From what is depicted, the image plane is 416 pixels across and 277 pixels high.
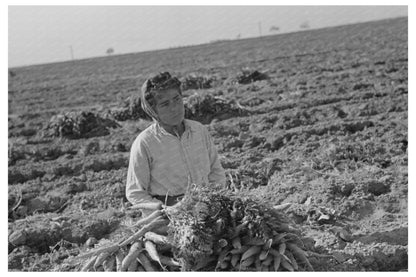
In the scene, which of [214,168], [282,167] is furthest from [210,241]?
[282,167]

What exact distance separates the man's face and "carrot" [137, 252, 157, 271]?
0.83 meters

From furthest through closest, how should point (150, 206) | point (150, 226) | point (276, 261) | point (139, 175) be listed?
point (139, 175) → point (150, 206) → point (150, 226) → point (276, 261)

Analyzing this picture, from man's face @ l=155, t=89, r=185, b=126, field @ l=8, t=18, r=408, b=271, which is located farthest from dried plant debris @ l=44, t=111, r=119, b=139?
man's face @ l=155, t=89, r=185, b=126

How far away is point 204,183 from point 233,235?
514 millimetres

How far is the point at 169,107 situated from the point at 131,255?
930mm

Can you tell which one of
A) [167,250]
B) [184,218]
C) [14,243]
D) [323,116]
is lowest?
[14,243]

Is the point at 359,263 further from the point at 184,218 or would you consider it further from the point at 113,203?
the point at 113,203

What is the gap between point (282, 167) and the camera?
5.40 metres

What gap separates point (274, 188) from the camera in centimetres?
474

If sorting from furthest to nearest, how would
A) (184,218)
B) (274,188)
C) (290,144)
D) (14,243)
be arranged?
(290,144) < (274,188) < (14,243) < (184,218)

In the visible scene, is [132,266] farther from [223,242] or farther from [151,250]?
[223,242]

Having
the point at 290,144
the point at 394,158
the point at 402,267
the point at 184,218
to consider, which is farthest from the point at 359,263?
the point at 290,144

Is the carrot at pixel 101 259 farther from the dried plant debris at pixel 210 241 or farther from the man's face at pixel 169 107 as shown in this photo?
the man's face at pixel 169 107

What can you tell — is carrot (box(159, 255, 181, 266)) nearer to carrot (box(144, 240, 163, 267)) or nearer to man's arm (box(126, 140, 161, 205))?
carrot (box(144, 240, 163, 267))
